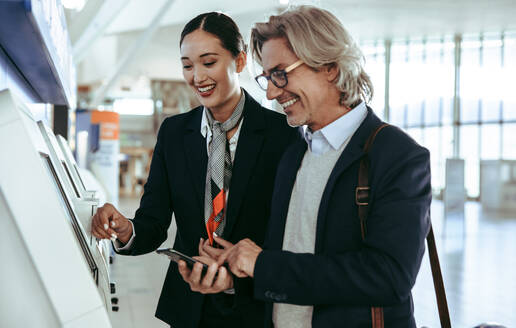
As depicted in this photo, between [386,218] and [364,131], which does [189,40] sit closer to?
[364,131]

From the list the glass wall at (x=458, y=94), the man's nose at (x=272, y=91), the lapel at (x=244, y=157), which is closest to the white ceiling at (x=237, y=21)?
the glass wall at (x=458, y=94)

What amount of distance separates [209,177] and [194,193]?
71mm

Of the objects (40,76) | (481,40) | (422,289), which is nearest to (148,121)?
(481,40)

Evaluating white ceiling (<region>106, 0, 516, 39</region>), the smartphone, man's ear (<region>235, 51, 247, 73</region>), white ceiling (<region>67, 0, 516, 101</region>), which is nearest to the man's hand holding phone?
the smartphone

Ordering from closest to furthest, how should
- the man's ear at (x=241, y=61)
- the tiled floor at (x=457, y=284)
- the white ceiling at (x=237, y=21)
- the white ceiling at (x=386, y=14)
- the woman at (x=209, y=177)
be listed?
the woman at (x=209, y=177) < the man's ear at (x=241, y=61) < the tiled floor at (x=457, y=284) < the white ceiling at (x=237, y=21) < the white ceiling at (x=386, y=14)

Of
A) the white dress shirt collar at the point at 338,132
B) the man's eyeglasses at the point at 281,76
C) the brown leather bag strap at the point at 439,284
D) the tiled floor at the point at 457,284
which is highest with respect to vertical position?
the man's eyeglasses at the point at 281,76

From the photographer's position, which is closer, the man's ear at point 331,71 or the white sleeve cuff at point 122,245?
the man's ear at point 331,71

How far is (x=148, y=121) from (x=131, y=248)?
26.1 meters

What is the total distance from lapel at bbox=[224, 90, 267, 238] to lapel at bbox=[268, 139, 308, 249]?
0.21 m

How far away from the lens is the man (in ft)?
3.56

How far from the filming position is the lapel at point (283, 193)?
1.37 meters

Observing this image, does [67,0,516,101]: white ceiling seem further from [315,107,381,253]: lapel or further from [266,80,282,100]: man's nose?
[315,107,381,253]: lapel

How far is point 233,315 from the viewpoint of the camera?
1.53 m

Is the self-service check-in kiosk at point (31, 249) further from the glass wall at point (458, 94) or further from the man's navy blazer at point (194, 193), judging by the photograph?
the glass wall at point (458, 94)
